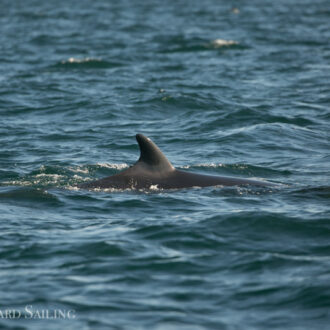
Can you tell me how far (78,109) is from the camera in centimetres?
2289

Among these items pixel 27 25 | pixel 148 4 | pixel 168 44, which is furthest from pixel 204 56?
pixel 148 4

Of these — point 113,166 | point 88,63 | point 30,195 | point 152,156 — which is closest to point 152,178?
point 152,156

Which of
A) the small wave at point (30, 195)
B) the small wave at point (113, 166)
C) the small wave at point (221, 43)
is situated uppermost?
the small wave at point (221, 43)

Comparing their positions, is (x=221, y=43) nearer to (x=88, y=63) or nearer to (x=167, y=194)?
(x=88, y=63)

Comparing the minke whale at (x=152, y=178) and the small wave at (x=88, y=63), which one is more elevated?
the small wave at (x=88, y=63)

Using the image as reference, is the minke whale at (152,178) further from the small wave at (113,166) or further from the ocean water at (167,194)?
the small wave at (113,166)

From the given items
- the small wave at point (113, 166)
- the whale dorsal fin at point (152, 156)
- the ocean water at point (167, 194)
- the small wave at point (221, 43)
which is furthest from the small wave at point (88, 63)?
the whale dorsal fin at point (152, 156)

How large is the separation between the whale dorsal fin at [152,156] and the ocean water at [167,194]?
0.50 m

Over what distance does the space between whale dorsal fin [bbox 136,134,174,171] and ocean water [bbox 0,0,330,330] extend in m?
0.50

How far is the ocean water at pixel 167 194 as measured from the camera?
8570 mm

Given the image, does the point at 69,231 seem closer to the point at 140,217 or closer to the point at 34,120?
the point at 140,217

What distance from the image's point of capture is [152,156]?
43.2 feet

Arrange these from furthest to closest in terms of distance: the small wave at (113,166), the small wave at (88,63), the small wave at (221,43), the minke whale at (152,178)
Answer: the small wave at (221,43), the small wave at (88,63), the small wave at (113,166), the minke whale at (152,178)

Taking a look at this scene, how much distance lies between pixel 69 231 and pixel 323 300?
4256 mm
